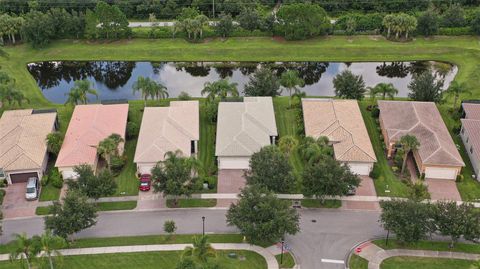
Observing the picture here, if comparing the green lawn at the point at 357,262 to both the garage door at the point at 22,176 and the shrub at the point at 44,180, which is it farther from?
the garage door at the point at 22,176

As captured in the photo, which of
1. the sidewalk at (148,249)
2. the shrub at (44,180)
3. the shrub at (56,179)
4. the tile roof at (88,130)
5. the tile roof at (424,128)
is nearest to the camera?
the sidewalk at (148,249)

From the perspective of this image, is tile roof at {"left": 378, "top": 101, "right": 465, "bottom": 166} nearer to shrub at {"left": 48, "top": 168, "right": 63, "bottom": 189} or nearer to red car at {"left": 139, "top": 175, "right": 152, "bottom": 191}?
red car at {"left": 139, "top": 175, "right": 152, "bottom": 191}

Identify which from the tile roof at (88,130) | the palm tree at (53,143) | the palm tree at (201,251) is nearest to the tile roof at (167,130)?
the tile roof at (88,130)

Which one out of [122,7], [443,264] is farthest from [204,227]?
[122,7]

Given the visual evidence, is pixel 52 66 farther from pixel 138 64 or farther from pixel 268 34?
pixel 268 34

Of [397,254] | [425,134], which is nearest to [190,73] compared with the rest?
[425,134]

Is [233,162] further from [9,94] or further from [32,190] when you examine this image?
[9,94]
